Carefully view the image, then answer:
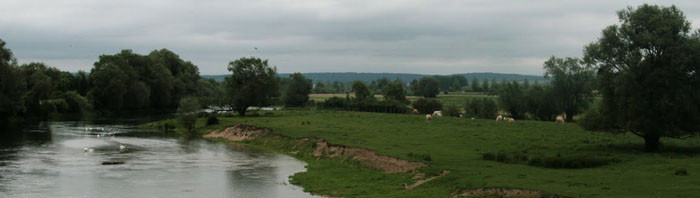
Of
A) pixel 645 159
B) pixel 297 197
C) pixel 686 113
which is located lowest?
pixel 297 197

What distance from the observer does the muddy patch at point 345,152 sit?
39469mm

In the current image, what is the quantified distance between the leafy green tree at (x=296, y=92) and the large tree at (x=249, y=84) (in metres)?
47.0

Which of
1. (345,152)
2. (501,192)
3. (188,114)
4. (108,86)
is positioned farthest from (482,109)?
(501,192)

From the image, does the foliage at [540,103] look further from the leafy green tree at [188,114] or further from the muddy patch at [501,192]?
the muddy patch at [501,192]

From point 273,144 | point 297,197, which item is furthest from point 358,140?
point 297,197

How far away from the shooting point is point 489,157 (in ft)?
129

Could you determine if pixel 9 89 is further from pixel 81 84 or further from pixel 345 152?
pixel 345 152

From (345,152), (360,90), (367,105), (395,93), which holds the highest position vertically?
(360,90)

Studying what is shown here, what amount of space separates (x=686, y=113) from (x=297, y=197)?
25720mm

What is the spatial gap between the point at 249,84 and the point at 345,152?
55.9 m

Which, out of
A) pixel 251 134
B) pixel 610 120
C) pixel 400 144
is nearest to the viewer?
pixel 610 120

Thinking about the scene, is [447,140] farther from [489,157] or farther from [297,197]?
[297,197]

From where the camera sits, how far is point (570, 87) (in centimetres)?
9644

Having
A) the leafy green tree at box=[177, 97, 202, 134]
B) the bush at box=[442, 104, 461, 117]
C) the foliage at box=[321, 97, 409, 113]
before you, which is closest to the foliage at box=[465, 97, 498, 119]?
the bush at box=[442, 104, 461, 117]
